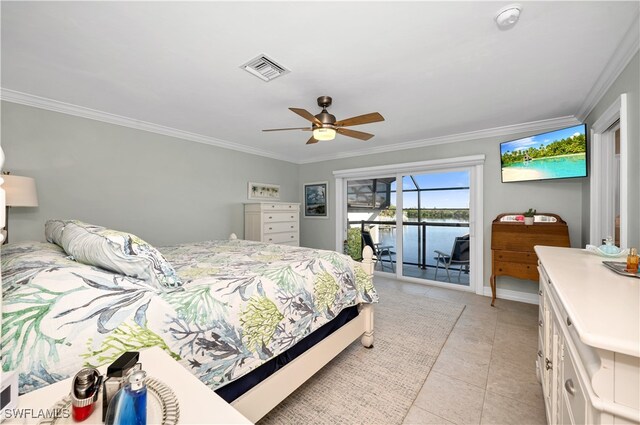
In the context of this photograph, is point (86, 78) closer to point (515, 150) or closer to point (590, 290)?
point (590, 290)

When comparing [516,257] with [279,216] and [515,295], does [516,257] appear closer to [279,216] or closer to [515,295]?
[515,295]

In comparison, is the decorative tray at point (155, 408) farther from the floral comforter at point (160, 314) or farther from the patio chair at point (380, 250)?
the patio chair at point (380, 250)

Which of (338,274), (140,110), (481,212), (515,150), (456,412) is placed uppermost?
(140,110)

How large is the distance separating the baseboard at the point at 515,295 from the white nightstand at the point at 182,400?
399 cm

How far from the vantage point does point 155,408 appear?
0.63m

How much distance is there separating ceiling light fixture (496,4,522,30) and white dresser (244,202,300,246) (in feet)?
11.2

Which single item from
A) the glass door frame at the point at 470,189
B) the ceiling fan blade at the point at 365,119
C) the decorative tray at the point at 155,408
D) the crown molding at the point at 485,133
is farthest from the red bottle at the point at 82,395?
the crown molding at the point at 485,133

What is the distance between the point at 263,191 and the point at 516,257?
3914 millimetres

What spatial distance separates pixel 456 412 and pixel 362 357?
29.7 inches

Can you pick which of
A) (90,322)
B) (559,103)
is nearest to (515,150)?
(559,103)

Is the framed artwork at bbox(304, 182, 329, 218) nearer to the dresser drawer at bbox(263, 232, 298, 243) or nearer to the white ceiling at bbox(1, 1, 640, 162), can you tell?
the dresser drawer at bbox(263, 232, 298, 243)

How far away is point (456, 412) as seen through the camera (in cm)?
159

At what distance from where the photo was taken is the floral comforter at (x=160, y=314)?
2.68ft

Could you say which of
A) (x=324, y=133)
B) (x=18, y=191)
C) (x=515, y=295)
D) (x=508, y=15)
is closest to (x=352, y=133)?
(x=324, y=133)
